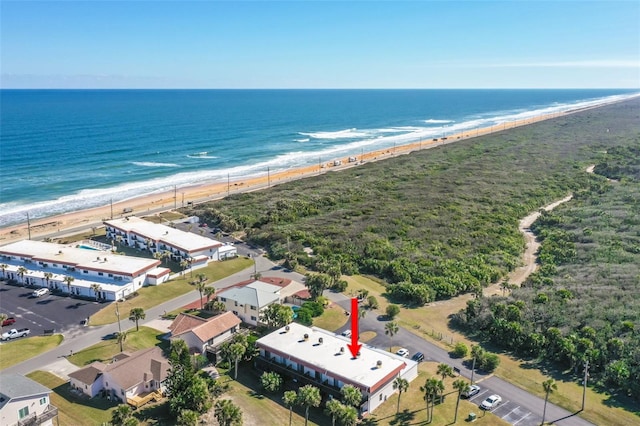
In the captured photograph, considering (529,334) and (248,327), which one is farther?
(248,327)

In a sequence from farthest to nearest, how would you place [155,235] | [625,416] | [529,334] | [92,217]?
[92,217], [155,235], [529,334], [625,416]

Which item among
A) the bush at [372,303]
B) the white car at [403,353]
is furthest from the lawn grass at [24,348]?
the white car at [403,353]

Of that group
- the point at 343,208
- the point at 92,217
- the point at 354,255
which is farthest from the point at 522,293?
the point at 92,217

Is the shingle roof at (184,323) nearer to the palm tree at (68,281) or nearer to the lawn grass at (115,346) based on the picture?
the lawn grass at (115,346)

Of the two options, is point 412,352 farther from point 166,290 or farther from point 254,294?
point 166,290

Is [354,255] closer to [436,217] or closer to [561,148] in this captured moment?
[436,217]

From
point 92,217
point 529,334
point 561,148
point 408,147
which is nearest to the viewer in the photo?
point 529,334

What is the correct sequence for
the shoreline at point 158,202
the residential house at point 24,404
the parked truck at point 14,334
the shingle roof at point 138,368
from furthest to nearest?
1. the shoreline at point 158,202
2. the parked truck at point 14,334
3. the shingle roof at point 138,368
4. the residential house at point 24,404
